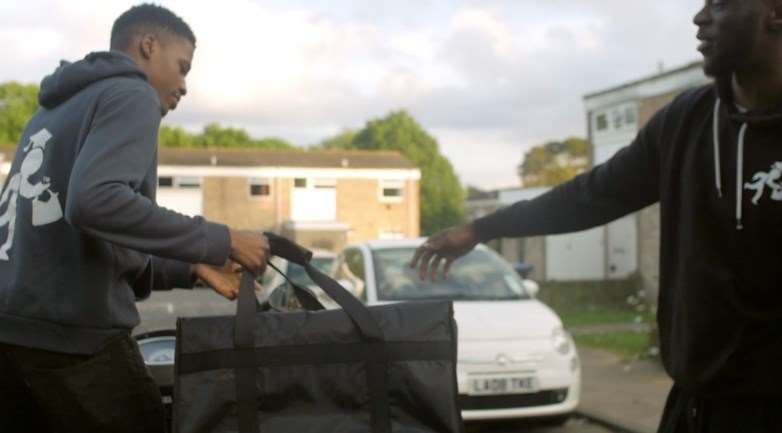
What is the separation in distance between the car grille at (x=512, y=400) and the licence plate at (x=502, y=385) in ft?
0.17

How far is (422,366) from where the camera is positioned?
2.34 m

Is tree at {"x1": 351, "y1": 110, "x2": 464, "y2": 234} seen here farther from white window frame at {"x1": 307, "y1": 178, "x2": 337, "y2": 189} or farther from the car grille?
the car grille

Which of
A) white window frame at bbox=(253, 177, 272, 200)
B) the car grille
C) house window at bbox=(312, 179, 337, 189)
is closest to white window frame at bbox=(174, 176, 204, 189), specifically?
white window frame at bbox=(253, 177, 272, 200)

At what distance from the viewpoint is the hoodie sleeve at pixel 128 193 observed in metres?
2.12

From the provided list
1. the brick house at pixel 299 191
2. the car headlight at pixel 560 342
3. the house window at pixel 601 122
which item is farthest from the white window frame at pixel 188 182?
the car headlight at pixel 560 342

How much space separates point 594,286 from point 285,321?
1846 cm

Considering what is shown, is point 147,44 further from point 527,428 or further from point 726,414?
point 527,428

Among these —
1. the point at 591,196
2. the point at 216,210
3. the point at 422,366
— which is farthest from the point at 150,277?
the point at 216,210

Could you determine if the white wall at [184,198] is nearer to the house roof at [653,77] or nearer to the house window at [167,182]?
Result: the house window at [167,182]

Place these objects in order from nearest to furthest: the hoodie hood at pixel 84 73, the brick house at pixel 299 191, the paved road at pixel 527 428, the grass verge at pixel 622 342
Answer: the hoodie hood at pixel 84 73
the paved road at pixel 527 428
the grass verge at pixel 622 342
the brick house at pixel 299 191

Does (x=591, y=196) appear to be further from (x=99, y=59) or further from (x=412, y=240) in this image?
(x=412, y=240)

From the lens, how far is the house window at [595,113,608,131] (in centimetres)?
2669

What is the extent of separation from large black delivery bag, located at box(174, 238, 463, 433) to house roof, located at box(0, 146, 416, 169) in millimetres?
47473

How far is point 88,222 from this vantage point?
2117 millimetres
